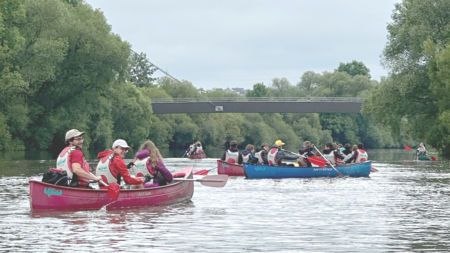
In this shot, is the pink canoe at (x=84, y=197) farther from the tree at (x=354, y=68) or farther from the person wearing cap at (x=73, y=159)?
the tree at (x=354, y=68)

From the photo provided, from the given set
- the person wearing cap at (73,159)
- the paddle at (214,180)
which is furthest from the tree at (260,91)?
the person wearing cap at (73,159)

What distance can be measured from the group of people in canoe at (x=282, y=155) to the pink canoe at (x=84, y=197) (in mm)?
11011

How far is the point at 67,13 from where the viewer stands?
54.0 meters

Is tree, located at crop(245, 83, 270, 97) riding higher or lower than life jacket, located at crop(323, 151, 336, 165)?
higher

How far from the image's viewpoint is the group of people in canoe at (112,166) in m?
15.4

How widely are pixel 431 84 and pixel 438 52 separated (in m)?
2.05

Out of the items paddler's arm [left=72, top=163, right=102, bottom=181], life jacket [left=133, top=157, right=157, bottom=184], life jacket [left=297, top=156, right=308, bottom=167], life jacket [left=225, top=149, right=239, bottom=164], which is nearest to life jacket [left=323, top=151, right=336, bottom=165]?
life jacket [left=297, top=156, right=308, bottom=167]

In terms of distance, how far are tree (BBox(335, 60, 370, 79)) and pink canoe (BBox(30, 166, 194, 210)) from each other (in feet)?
388

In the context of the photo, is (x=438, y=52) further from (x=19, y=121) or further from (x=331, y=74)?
(x=331, y=74)

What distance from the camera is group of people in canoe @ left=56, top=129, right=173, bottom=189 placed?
50.4 feet

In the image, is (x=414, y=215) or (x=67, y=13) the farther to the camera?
(x=67, y=13)

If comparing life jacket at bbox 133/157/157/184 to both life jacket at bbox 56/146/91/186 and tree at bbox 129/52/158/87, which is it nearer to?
life jacket at bbox 56/146/91/186

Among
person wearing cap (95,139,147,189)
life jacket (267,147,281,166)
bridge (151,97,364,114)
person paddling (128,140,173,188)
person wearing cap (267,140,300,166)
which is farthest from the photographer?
bridge (151,97,364,114)

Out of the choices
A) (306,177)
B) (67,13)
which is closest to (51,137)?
(67,13)
